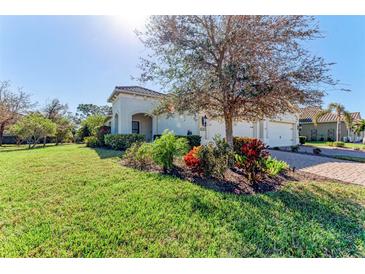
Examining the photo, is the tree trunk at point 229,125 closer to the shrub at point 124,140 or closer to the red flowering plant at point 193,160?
the red flowering plant at point 193,160

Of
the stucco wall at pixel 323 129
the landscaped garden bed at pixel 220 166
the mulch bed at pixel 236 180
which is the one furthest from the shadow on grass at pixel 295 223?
the stucco wall at pixel 323 129

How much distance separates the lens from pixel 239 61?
23.0ft

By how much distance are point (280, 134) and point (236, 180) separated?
18.2 m

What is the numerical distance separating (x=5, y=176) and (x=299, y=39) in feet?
36.8

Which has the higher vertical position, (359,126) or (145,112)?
(145,112)

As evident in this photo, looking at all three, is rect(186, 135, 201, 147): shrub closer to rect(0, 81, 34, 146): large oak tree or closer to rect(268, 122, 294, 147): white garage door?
rect(268, 122, 294, 147): white garage door

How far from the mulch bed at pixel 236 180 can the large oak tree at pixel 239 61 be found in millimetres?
2440

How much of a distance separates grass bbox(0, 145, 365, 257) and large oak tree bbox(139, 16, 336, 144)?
308cm

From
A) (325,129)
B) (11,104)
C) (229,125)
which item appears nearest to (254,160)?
(229,125)

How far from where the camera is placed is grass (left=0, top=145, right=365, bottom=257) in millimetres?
3266

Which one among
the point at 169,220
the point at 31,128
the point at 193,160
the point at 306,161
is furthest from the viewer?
the point at 31,128

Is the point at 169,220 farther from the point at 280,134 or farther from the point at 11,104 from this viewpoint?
the point at 11,104
